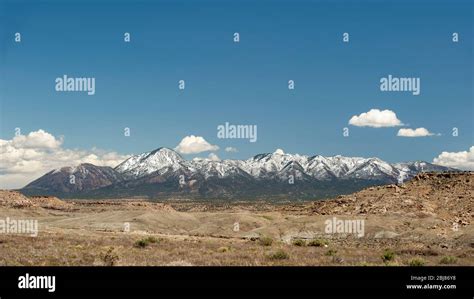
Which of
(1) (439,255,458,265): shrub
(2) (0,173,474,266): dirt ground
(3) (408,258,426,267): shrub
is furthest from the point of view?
(1) (439,255,458,265): shrub

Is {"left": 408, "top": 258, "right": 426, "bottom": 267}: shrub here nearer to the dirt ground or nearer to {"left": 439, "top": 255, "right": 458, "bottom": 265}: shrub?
the dirt ground

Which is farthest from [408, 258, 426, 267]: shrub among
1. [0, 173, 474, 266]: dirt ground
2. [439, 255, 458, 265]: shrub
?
[439, 255, 458, 265]: shrub

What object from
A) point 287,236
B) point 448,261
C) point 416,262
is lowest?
point 287,236

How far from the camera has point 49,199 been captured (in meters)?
141

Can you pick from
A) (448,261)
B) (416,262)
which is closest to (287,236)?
(448,261)

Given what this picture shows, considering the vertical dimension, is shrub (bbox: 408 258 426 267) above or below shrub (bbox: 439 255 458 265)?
above

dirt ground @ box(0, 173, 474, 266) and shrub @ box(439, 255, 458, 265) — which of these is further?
shrub @ box(439, 255, 458, 265)

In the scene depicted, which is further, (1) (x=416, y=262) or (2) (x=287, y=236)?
(2) (x=287, y=236)

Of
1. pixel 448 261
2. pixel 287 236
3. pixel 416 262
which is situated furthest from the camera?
pixel 287 236

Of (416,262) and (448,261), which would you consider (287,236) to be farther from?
(416,262)

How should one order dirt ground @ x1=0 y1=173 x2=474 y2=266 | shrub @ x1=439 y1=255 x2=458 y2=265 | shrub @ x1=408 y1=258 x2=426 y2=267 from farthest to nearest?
shrub @ x1=439 y1=255 x2=458 y2=265
dirt ground @ x1=0 y1=173 x2=474 y2=266
shrub @ x1=408 y1=258 x2=426 y2=267
